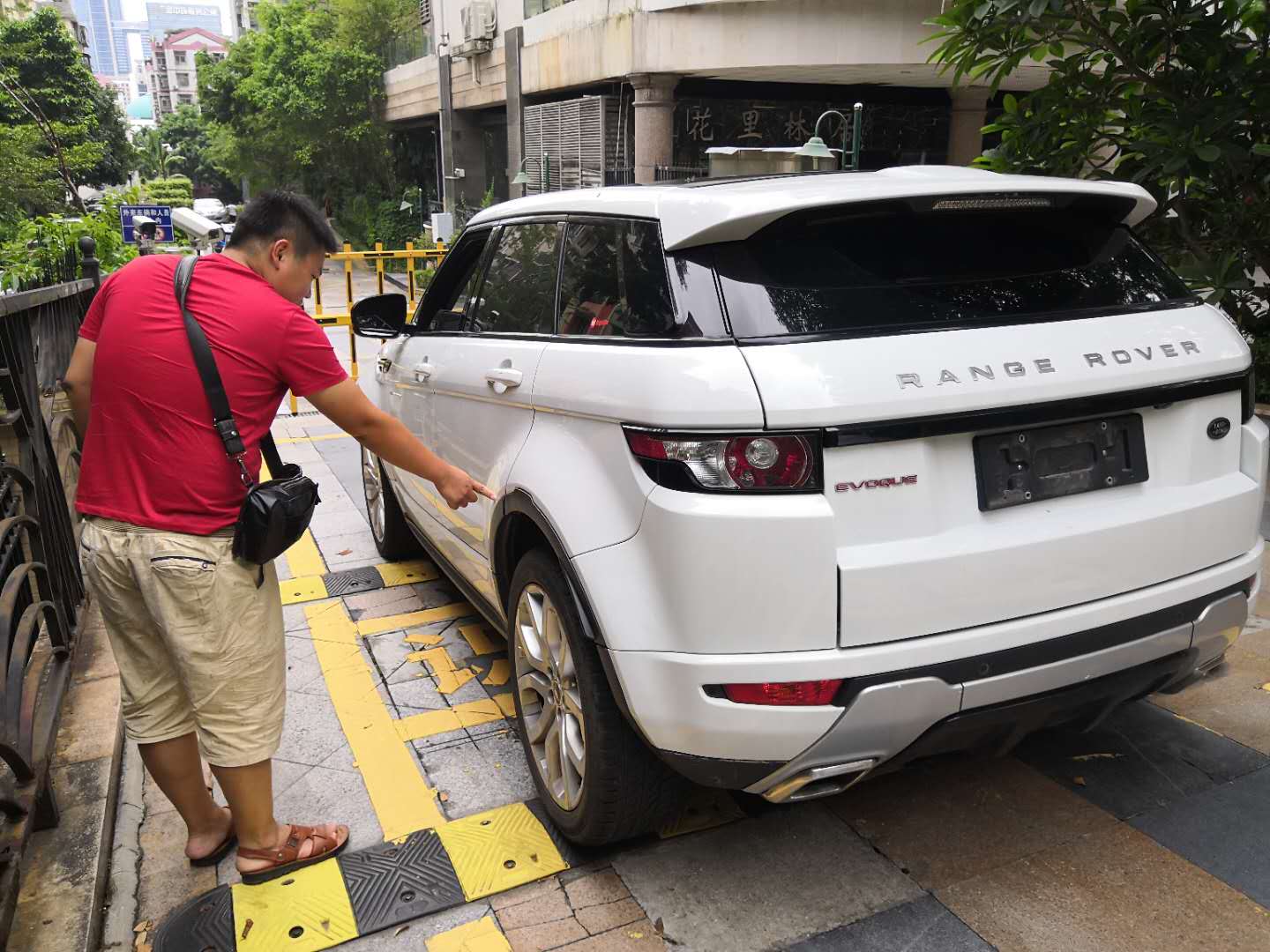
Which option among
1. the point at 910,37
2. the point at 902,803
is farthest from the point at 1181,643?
the point at 910,37

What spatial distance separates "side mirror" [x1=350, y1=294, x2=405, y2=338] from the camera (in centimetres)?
434

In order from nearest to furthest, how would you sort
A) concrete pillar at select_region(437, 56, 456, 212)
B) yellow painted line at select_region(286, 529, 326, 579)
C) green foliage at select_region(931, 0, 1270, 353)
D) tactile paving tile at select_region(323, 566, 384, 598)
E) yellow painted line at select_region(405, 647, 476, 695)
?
yellow painted line at select_region(405, 647, 476, 695) → green foliage at select_region(931, 0, 1270, 353) → tactile paving tile at select_region(323, 566, 384, 598) → yellow painted line at select_region(286, 529, 326, 579) → concrete pillar at select_region(437, 56, 456, 212)

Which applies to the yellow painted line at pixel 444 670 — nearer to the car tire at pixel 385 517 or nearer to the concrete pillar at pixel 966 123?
the car tire at pixel 385 517

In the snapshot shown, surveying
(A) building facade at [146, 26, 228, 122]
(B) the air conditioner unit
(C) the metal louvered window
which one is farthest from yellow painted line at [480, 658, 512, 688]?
(A) building facade at [146, 26, 228, 122]

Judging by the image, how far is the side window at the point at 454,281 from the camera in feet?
13.1

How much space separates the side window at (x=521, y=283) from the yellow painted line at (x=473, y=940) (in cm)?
166

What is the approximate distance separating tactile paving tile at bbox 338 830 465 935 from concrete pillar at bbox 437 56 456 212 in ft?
103

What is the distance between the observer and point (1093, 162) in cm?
558

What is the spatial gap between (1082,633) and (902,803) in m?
0.95

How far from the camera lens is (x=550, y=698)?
2.93 m

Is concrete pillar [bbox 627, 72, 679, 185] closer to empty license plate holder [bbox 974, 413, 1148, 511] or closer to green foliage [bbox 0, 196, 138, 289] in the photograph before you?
green foliage [bbox 0, 196, 138, 289]

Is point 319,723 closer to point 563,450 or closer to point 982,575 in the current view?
point 563,450

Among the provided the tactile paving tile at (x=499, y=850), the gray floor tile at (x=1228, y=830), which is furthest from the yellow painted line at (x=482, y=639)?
the gray floor tile at (x=1228, y=830)

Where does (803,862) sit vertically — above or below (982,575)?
below
